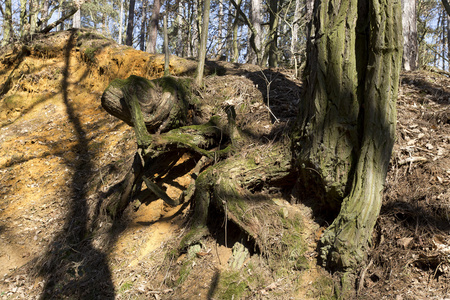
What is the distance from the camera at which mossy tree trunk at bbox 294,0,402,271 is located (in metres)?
3.62

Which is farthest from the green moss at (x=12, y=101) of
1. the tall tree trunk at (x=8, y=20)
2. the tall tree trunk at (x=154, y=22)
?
the tall tree trunk at (x=154, y=22)

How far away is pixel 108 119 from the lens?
9141 mm

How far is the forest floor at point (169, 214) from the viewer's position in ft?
12.2

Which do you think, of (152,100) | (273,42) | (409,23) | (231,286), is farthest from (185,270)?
(273,42)

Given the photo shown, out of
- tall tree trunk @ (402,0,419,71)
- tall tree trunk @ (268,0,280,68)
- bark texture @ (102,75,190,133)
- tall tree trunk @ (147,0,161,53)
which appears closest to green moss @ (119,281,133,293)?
bark texture @ (102,75,190,133)

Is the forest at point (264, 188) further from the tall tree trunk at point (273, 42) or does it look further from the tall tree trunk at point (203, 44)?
the tall tree trunk at point (273, 42)

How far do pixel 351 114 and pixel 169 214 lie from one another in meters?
3.36

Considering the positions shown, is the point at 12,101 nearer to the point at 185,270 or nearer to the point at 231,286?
the point at 185,270

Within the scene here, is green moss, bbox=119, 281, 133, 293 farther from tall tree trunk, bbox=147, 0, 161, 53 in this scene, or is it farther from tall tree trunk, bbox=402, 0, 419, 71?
tall tree trunk, bbox=147, 0, 161, 53

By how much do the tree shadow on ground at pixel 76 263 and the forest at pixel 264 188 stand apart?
1.1 inches

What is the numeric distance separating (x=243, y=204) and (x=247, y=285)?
101 centimetres

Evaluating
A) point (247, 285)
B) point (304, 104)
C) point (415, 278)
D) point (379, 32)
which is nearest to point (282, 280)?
point (247, 285)

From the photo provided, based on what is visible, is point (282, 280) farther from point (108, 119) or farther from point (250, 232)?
point (108, 119)

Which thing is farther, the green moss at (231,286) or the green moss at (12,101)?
the green moss at (12,101)
